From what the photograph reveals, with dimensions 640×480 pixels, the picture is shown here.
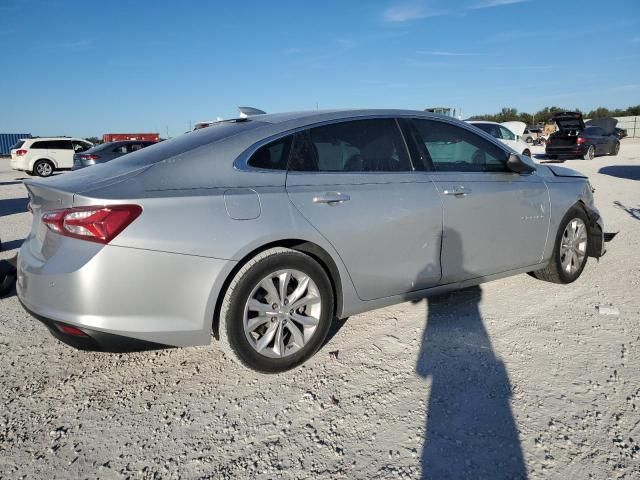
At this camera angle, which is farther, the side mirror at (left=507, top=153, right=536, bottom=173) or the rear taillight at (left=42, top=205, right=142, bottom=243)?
the side mirror at (left=507, top=153, right=536, bottom=173)

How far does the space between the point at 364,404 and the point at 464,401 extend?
0.53 m

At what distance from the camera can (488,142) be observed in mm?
3871

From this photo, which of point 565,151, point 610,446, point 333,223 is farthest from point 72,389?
point 565,151

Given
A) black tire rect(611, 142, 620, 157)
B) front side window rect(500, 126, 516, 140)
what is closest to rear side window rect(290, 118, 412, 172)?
front side window rect(500, 126, 516, 140)

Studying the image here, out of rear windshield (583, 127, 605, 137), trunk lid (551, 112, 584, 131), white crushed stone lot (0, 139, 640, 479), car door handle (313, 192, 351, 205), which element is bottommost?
white crushed stone lot (0, 139, 640, 479)

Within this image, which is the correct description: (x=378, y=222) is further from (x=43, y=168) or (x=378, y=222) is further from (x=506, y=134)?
(x=43, y=168)

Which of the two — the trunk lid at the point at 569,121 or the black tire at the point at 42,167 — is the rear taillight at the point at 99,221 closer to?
the black tire at the point at 42,167

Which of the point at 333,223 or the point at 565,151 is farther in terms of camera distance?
the point at 565,151

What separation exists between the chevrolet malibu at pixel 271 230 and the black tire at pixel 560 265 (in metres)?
0.50

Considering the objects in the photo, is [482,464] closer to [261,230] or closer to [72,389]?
[261,230]

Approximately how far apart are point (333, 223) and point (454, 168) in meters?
1.25

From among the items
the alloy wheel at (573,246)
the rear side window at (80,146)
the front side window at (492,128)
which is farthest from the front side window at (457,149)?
the rear side window at (80,146)

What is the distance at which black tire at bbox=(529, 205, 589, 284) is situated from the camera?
13.9 ft

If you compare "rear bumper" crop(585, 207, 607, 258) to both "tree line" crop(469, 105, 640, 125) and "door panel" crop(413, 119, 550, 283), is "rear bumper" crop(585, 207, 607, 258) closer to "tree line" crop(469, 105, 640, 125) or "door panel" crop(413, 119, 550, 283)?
"door panel" crop(413, 119, 550, 283)
